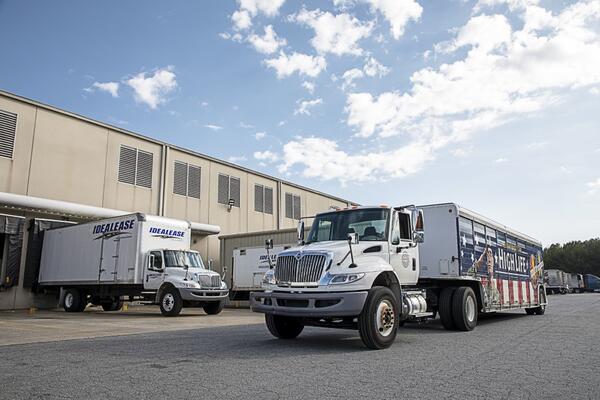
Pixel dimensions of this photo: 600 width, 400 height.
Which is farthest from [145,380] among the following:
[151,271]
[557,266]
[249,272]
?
[557,266]

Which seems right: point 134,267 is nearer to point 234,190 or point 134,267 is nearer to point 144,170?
point 144,170

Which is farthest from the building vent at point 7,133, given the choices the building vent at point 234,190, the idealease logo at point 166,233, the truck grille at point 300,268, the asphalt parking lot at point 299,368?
the truck grille at point 300,268

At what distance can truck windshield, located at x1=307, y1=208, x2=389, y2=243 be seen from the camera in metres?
9.35

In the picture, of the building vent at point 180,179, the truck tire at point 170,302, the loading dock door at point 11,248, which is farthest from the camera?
the building vent at point 180,179

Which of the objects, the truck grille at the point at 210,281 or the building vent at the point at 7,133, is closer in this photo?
the truck grille at the point at 210,281

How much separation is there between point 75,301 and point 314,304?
16.8 metres

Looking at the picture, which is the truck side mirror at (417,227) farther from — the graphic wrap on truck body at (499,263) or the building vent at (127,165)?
the building vent at (127,165)

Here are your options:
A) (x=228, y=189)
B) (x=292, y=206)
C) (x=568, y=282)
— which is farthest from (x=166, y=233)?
(x=568, y=282)

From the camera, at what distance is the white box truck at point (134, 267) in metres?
18.0

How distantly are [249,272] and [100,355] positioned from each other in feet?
59.7

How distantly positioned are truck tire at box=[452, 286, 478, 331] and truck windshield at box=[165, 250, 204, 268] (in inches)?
433

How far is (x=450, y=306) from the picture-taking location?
11.6 m

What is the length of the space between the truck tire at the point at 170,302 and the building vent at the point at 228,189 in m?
14.0

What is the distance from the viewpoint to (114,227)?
63.9 feet
